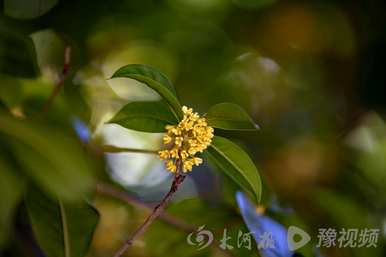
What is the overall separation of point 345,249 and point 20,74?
453 millimetres

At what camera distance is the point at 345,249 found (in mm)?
777

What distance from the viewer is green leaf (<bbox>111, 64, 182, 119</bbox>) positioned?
0.52 metres

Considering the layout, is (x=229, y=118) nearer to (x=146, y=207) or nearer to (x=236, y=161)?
(x=236, y=161)

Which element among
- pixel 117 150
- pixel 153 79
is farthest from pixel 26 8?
pixel 153 79

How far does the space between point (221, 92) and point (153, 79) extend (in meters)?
0.35

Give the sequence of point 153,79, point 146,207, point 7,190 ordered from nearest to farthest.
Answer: point 153,79, point 7,190, point 146,207

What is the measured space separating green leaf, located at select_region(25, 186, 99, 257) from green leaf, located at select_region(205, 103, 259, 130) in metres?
0.18

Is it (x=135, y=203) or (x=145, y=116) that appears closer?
(x=145, y=116)

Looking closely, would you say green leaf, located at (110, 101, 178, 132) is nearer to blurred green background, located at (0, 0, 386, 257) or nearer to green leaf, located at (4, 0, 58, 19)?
blurred green background, located at (0, 0, 386, 257)

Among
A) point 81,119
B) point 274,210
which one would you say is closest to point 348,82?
point 274,210

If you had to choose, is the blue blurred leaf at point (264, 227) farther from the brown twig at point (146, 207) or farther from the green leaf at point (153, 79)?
the green leaf at point (153, 79)

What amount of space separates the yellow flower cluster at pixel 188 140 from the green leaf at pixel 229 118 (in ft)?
0.05

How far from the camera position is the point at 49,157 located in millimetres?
615

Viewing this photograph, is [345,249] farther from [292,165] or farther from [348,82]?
[348,82]
